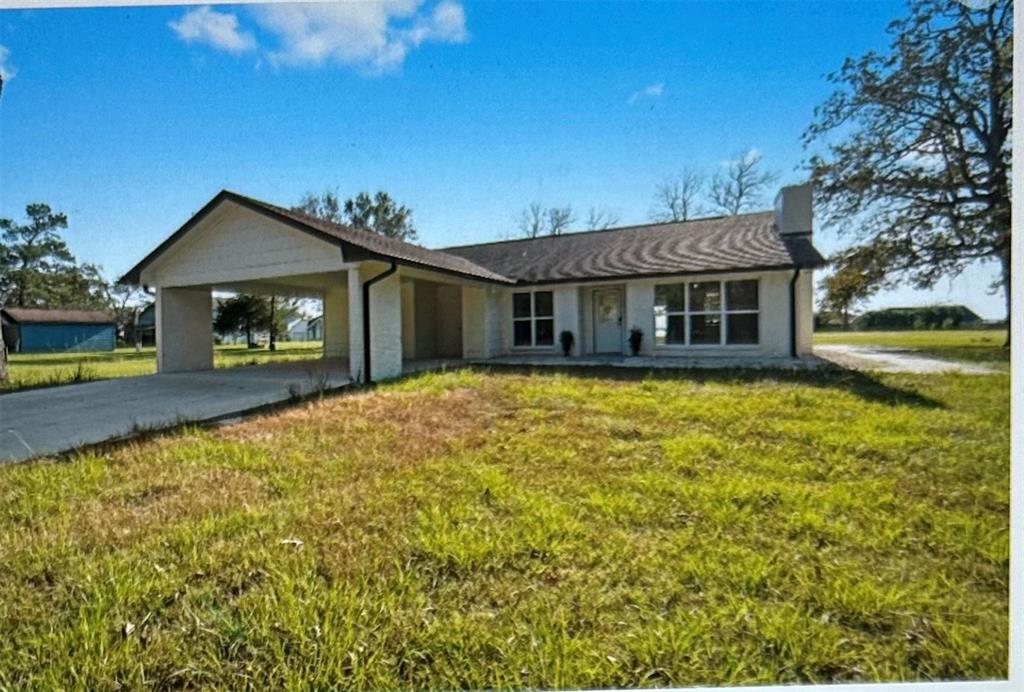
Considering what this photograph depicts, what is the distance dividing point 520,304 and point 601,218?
56.6ft

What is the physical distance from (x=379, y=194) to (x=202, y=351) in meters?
23.8

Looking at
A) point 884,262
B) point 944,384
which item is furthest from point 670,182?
point 944,384

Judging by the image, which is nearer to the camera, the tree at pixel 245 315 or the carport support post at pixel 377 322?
the carport support post at pixel 377 322

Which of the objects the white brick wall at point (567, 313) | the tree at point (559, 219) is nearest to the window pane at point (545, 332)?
the white brick wall at point (567, 313)

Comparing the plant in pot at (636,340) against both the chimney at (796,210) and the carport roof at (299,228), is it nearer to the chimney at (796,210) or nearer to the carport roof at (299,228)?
the carport roof at (299,228)

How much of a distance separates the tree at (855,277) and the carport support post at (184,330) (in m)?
21.6

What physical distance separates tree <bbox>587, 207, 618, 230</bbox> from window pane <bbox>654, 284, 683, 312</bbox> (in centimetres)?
1693

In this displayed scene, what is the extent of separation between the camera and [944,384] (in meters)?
7.09

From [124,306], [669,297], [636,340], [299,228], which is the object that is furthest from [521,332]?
[124,306]

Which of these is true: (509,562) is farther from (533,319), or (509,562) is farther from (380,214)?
(380,214)

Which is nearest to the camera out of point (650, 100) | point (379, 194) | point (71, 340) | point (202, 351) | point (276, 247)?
point (650, 100)

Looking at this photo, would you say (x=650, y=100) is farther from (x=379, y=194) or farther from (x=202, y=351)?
(x=379, y=194)

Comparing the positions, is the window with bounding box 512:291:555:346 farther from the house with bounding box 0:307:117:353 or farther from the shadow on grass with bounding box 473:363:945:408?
the house with bounding box 0:307:117:353

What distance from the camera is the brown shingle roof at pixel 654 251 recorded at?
11695 millimetres
